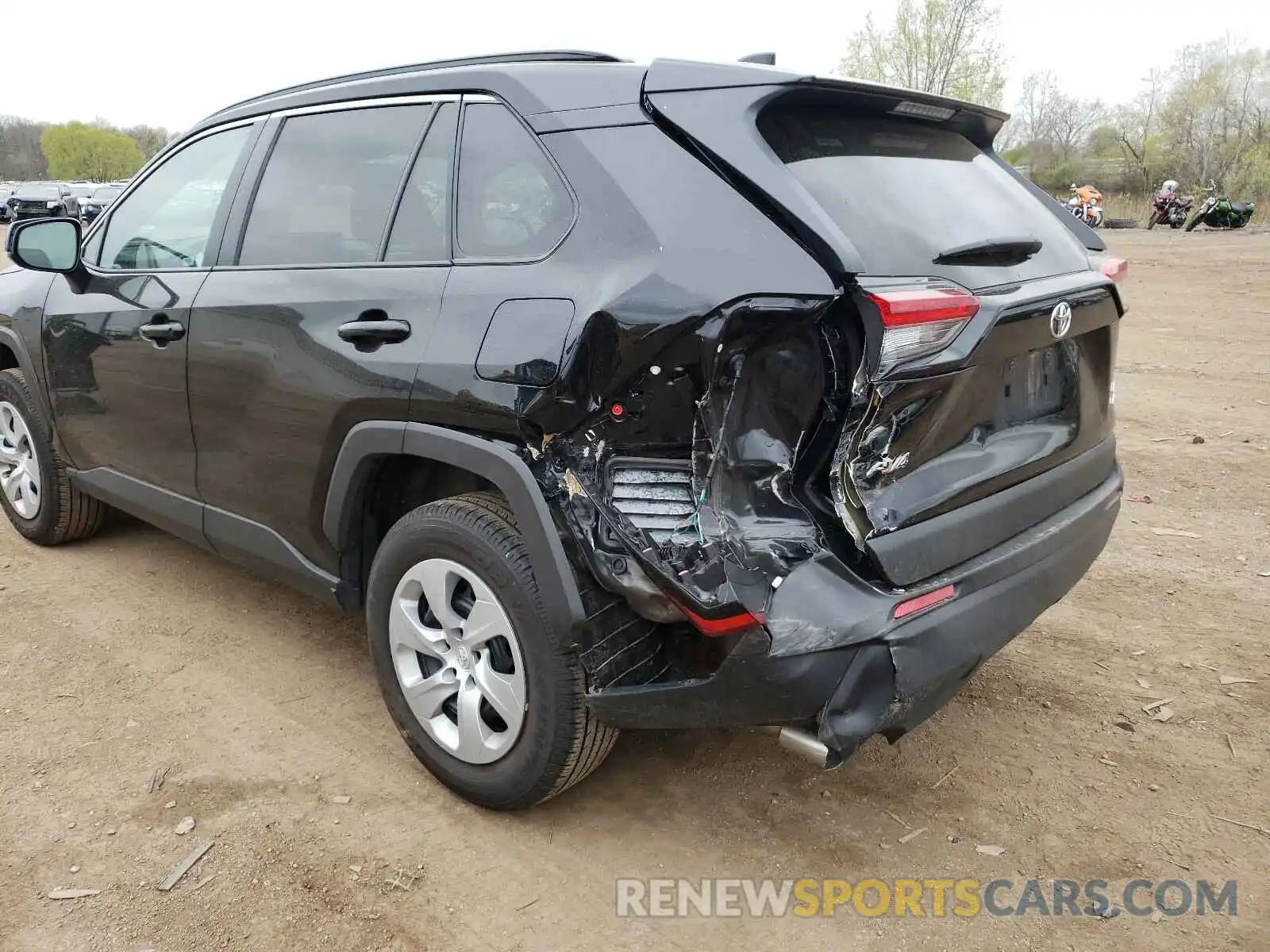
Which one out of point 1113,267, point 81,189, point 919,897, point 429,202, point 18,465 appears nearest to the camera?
point 919,897

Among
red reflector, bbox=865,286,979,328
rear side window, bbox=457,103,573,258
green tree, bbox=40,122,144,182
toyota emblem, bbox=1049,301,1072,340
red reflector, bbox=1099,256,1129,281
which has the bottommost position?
toyota emblem, bbox=1049,301,1072,340

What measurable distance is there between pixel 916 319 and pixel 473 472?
3.67ft

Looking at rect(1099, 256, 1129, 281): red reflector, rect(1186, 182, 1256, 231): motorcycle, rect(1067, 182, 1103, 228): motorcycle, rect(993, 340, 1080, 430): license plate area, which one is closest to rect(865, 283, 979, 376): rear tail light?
rect(993, 340, 1080, 430): license plate area

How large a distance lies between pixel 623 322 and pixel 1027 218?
4.26 ft

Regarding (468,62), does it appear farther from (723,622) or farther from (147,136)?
(147,136)

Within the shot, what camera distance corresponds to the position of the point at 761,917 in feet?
7.38

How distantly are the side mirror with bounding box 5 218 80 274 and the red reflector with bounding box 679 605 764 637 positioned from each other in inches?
120

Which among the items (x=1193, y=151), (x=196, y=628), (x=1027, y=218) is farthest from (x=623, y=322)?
(x=1193, y=151)

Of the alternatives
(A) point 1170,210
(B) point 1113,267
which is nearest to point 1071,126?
(A) point 1170,210

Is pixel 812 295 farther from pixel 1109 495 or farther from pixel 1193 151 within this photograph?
pixel 1193 151

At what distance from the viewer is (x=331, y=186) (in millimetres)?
2920

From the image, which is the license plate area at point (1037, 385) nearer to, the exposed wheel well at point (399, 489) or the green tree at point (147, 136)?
the exposed wheel well at point (399, 489)

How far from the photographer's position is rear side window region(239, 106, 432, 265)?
9.03ft

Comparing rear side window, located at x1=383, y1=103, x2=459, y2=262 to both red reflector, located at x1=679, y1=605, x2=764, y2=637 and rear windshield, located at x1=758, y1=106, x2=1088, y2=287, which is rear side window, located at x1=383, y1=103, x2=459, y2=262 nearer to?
rear windshield, located at x1=758, y1=106, x2=1088, y2=287
